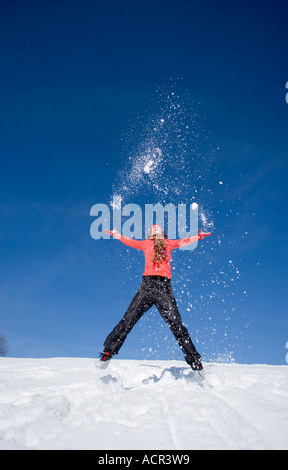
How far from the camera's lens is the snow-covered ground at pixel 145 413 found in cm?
207

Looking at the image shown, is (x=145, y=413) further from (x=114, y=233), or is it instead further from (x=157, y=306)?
(x=114, y=233)

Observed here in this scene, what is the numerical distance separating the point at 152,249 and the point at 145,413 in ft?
8.29

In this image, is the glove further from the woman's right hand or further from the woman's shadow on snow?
the woman's shadow on snow

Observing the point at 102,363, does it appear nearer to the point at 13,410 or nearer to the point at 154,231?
the point at 13,410

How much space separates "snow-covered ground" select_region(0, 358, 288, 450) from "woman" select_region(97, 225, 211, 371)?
388 mm

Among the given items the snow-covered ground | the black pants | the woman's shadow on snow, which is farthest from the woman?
the snow-covered ground

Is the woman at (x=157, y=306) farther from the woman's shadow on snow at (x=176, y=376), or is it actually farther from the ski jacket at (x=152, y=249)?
the woman's shadow on snow at (x=176, y=376)

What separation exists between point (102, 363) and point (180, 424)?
79.6 inches

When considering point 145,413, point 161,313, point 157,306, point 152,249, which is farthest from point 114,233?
point 145,413

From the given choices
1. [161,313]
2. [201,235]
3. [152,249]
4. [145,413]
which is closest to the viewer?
[145,413]

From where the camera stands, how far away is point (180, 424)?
2369mm

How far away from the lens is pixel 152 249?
4625mm
